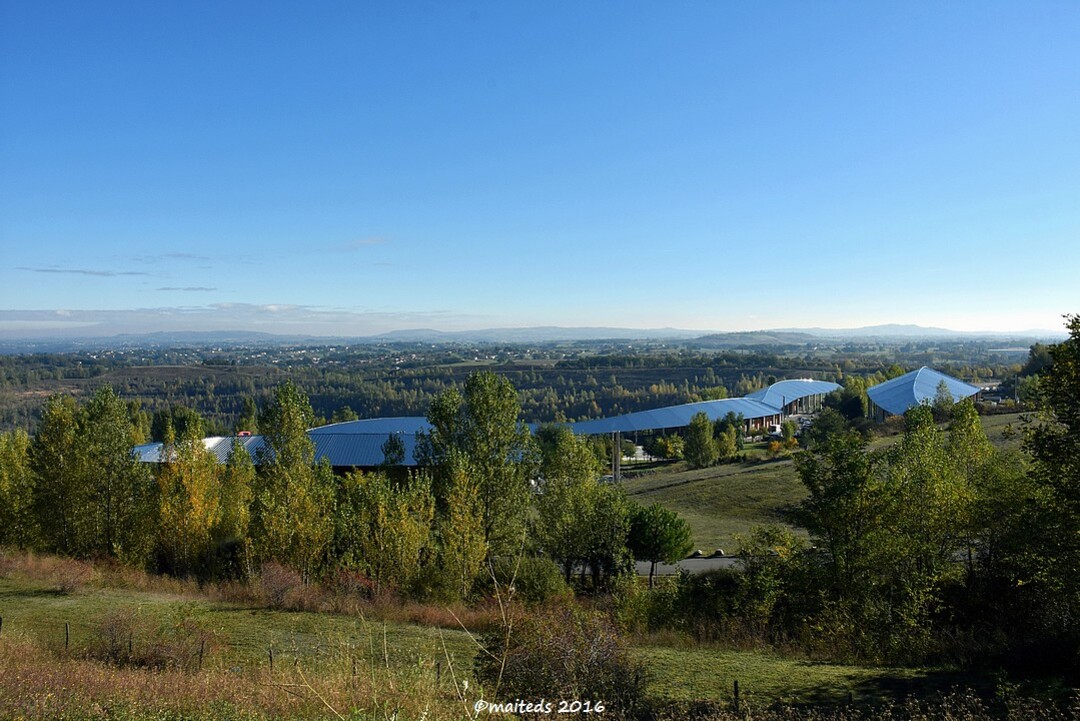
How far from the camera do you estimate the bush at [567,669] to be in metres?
8.23

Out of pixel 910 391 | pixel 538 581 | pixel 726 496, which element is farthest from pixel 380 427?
pixel 910 391

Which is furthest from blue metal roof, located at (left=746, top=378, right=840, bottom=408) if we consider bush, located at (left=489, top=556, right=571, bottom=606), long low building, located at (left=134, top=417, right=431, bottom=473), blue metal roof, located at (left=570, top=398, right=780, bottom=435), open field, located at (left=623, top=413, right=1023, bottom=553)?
bush, located at (left=489, top=556, right=571, bottom=606)

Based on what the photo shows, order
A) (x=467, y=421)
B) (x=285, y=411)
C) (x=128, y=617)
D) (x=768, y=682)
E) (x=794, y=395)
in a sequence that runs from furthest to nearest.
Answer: (x=794, y=395) → (x=467, y=421) → (x=285, y=411) → (x=128, y=617) → (x=768, y=682)

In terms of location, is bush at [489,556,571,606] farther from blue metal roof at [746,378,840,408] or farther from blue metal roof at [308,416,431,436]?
blue metal roof at [746,378,840,408]

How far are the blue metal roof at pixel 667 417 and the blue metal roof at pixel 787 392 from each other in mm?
10547

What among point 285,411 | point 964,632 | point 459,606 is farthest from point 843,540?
point 285,411

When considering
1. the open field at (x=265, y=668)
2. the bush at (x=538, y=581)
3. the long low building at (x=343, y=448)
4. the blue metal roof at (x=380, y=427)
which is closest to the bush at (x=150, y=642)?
the open field at (x=265, y=668)

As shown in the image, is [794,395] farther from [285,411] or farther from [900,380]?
[285,411]

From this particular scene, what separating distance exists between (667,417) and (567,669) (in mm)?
70240

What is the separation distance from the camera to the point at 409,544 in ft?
62.2

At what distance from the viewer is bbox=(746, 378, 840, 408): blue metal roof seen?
322 feet

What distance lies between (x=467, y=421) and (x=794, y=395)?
91.2 m

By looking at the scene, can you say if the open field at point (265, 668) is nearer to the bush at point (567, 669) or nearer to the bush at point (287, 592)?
the bush at point (287, 592)

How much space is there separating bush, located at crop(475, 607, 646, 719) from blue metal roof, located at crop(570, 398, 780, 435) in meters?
59.4
